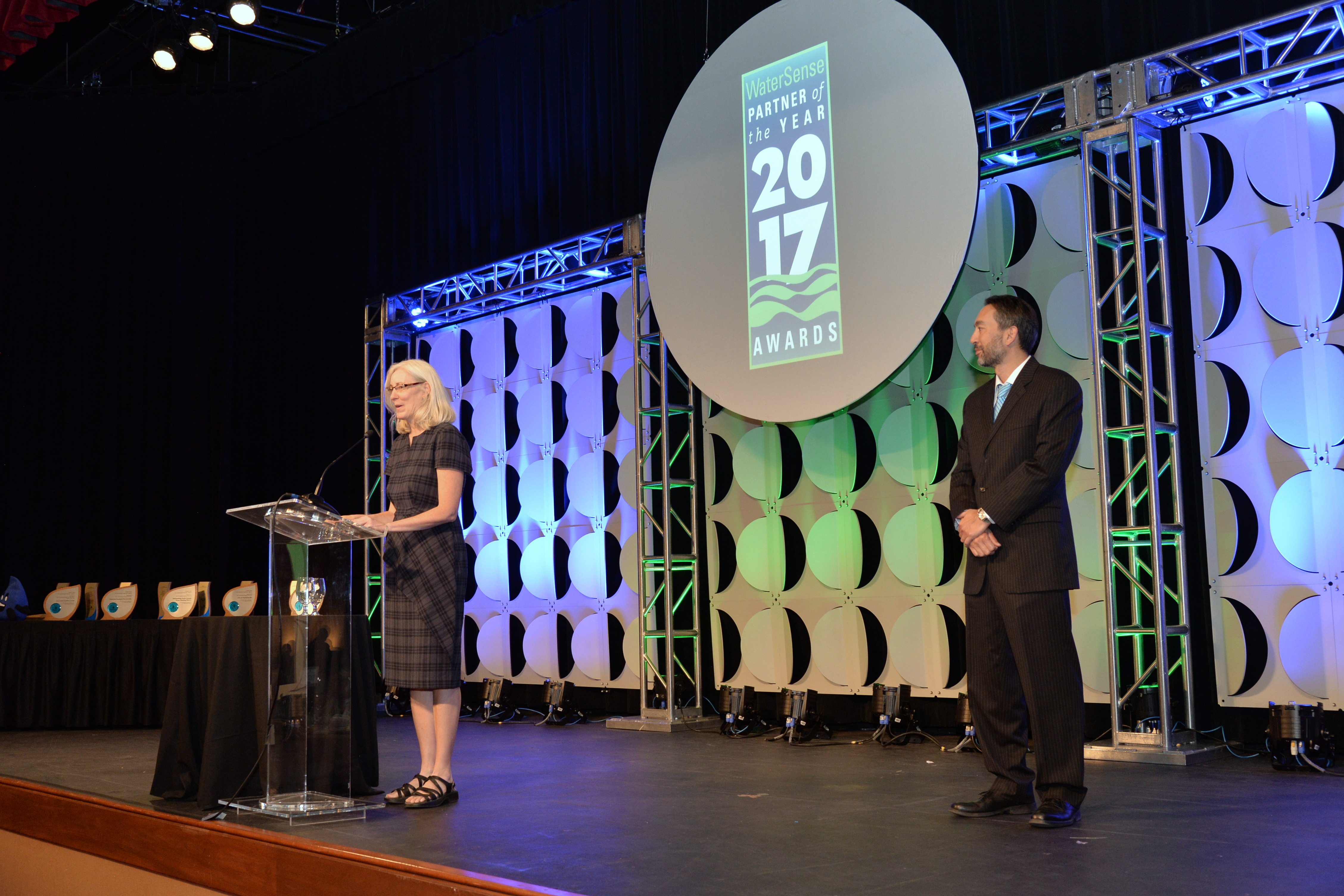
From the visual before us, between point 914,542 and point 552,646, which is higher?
point 914,542

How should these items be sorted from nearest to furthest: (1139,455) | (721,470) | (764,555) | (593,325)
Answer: (1139,455) → (764,555) → (721,470) → (593,325)

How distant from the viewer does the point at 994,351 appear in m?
3.06

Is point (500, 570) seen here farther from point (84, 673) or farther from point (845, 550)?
point (845, 550)

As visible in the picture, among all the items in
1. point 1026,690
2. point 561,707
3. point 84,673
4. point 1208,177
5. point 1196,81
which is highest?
point 1196,81

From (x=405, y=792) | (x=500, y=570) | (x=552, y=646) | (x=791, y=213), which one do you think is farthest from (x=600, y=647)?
(x=405, y=792)

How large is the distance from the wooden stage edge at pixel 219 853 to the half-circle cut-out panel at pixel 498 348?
4304 mm

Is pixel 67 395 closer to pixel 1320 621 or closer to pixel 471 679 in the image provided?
pixel 471 679

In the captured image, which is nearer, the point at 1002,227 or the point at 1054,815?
the point at 1054,815

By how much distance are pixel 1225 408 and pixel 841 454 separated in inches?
72.1

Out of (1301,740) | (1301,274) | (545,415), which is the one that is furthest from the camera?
(545,415)

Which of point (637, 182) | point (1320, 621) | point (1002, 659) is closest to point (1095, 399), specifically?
point (1320, 621)

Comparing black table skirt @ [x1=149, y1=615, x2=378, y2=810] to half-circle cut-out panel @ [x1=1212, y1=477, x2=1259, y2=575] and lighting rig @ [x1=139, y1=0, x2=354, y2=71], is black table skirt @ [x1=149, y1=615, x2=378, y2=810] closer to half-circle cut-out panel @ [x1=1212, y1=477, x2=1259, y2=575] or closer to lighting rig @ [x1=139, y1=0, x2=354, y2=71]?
half-circle cut-out panel @ [x1=1212, y1=477, x2=1259, y2=575]

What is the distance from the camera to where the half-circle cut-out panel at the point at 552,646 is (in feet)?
23.6

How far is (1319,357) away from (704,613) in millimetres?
3376
